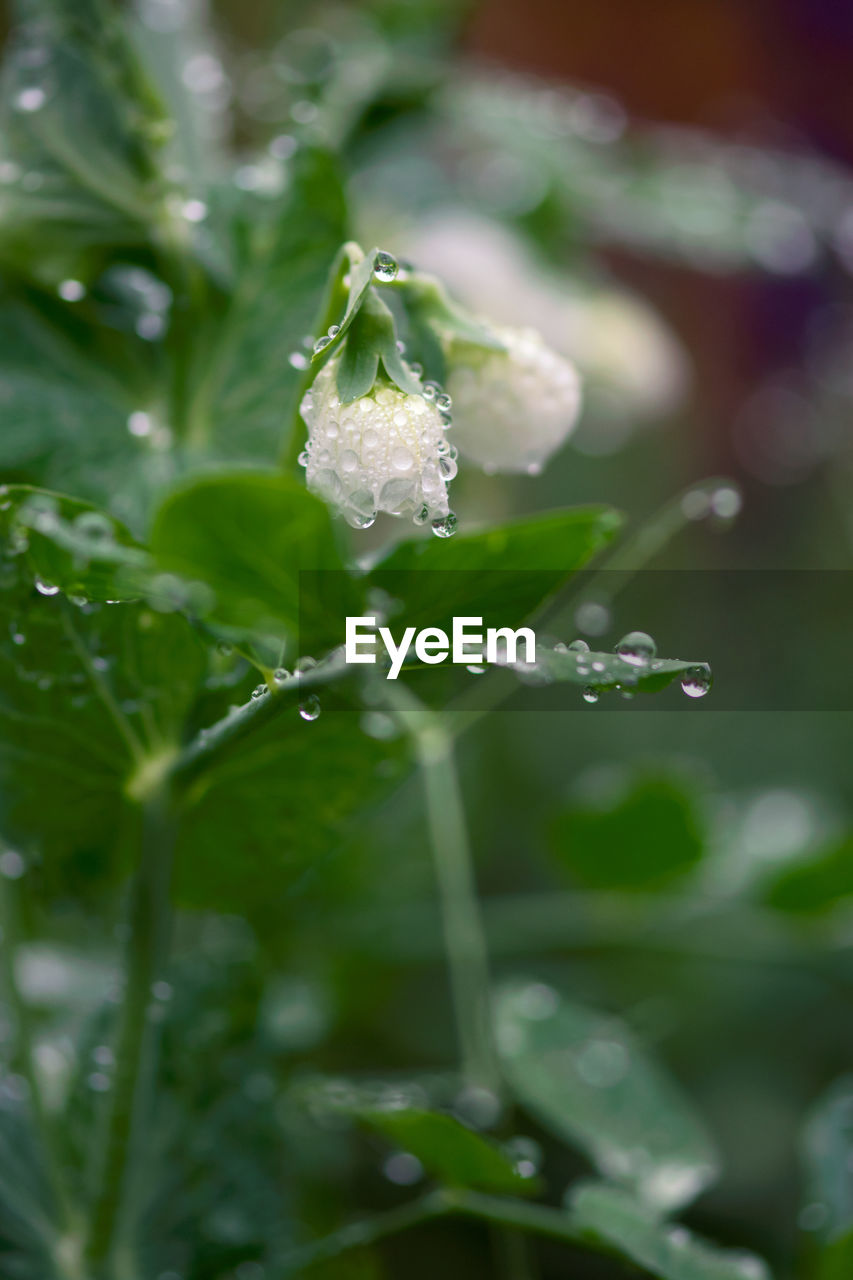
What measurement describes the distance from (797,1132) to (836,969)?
0.35 ft

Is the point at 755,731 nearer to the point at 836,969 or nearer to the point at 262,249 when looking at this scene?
the point at 836,969

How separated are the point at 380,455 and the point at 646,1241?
0.27m

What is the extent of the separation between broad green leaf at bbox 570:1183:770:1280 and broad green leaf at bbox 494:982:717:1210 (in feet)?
0.12

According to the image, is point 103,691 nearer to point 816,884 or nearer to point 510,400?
point 510,400

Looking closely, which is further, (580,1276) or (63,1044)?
(580,1276)

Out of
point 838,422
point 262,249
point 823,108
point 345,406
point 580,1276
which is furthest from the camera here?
point 823,108

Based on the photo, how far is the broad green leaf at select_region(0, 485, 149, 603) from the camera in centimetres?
26

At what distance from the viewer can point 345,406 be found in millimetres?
273

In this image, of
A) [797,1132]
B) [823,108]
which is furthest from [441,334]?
[823,108]

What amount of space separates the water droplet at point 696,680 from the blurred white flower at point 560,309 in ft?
1.22

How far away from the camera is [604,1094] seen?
18.4 inches

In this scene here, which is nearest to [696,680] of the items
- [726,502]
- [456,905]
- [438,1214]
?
[726,502]

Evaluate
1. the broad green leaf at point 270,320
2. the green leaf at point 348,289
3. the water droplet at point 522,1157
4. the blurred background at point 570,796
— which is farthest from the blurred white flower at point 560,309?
the water droplet at point 522,1157

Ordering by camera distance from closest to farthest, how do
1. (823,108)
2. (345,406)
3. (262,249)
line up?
(345,406) < (262,249) < (823,108)
